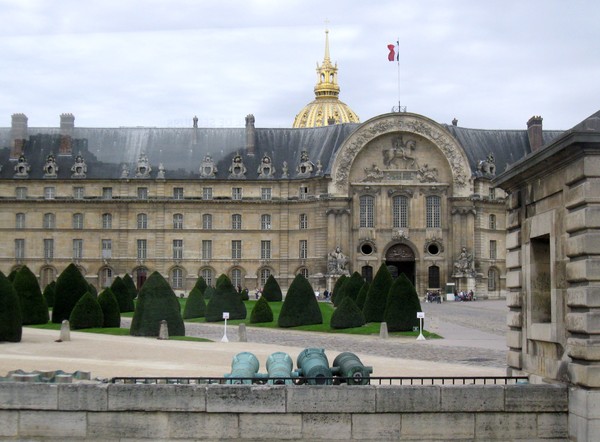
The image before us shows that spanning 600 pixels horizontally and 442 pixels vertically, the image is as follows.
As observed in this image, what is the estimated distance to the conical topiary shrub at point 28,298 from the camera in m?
37.0

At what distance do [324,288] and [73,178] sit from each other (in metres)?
19.5

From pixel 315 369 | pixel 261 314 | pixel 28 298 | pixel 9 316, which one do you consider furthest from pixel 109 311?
pixel 315 369

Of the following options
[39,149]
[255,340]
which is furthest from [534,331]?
[39,149]

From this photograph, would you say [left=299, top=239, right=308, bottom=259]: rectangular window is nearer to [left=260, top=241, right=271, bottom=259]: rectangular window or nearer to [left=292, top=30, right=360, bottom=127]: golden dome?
[left=260, top=241, right=271, bottom=259]: rectangular window

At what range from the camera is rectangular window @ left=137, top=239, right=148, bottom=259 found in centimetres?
6919

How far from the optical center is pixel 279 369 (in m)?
15.2

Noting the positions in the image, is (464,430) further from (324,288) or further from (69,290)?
(324,288)

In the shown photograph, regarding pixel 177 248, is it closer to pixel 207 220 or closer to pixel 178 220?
pixel 178 220

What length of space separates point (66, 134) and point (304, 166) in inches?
694

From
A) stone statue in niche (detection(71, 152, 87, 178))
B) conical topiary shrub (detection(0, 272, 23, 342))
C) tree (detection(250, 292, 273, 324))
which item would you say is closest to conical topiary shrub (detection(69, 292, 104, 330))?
conical topiary shrub (detection(0, 272, 23, 342))

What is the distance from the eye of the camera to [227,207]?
227 feet

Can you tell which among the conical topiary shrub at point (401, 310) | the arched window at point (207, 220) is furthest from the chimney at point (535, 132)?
the conical topiary shrub at point (401, 310)

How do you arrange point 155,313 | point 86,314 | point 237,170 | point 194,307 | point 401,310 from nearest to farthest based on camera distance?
1. point 155,313
2. point 86,314
3. point 401,310
4. point 194,307
5. point 237,170

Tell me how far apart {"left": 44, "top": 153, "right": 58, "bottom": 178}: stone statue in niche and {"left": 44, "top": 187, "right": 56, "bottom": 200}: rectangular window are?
37.2 inches
